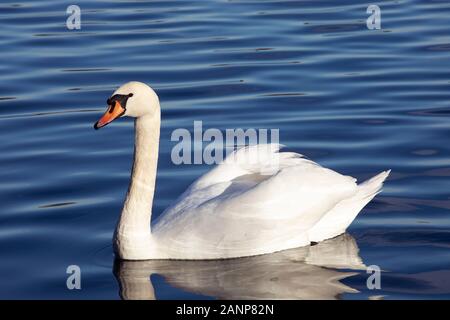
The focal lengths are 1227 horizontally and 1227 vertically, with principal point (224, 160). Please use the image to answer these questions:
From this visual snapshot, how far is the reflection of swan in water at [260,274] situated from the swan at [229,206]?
10cm

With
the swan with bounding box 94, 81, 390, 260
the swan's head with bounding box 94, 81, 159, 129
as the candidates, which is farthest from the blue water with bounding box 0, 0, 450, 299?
the swan's head with bounding box 94, 81, 159, 129

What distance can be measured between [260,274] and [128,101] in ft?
5.32

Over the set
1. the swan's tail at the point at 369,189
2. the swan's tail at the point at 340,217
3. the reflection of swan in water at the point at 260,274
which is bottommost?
the reflection of swan in water at the point at 260,274

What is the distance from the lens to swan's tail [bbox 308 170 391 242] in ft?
31.7

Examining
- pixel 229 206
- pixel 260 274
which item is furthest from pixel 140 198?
pixel 260 274

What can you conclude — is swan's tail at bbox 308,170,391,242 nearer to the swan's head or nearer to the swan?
the swan

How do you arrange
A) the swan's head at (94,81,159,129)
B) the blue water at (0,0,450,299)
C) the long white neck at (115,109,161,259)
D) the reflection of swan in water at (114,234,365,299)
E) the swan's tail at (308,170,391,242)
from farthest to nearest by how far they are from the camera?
the swan's tail at (308,170,391,242)
the long white neck at (115,109,161,259)
the swan's head at (94,81,159,129)
the blue water at (0,0,450,299)
the reflection of swan in water at (114,234,365,299)

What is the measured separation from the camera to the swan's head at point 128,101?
9172 mm

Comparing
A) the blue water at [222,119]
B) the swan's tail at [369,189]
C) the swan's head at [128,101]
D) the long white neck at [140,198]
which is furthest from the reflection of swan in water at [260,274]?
the swan's head at [128,101]

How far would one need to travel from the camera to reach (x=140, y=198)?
9.45 meters

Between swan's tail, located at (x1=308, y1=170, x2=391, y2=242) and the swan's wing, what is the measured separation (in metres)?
0.11

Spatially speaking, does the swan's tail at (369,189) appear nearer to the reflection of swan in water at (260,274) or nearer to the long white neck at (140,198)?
the reflection of swan in water at (260,274)

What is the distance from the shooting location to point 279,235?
30.9 feet

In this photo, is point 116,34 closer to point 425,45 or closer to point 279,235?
point 425,45
